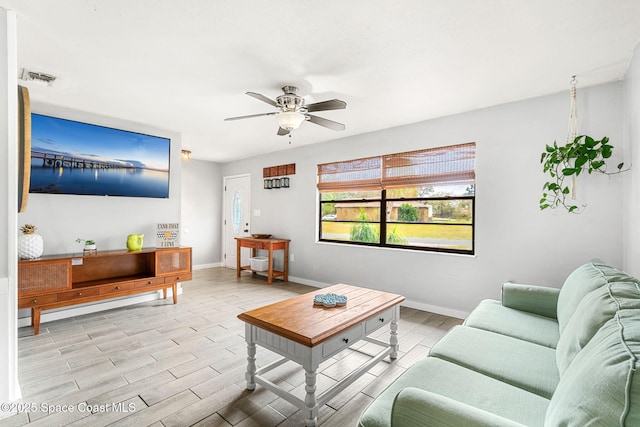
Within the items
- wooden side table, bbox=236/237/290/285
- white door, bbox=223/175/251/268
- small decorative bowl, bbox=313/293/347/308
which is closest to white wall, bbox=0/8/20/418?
small decorative bowl, bbox=313/293/347/308

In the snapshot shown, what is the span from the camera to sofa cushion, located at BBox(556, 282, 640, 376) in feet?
4.00

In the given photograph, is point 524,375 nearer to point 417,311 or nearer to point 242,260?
point 417,311

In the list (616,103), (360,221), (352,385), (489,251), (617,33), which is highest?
(617,33)

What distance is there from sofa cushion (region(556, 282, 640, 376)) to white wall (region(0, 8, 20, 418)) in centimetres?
300

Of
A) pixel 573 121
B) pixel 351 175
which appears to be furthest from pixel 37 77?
pixel 573 121

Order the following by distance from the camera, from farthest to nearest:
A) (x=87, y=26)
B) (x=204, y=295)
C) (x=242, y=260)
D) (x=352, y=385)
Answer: (x=242, y=260), (x=204, y=295), (x=352, y=385), (x=87, y=26)

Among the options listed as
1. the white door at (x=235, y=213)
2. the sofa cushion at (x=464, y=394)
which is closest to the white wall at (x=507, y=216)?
the sofa cushion at (x=464, y=394)

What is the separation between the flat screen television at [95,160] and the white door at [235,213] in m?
2.20

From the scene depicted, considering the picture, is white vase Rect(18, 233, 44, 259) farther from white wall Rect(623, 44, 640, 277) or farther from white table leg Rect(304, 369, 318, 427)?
white wall Rect(623, 44, 640, 277)

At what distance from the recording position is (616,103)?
2.63m

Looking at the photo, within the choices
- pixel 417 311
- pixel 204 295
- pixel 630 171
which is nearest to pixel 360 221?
pixel 417 311

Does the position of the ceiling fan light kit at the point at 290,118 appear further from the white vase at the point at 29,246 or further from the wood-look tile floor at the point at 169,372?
the white vase at the point at 29,246

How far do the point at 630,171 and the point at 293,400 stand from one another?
10.2 feet

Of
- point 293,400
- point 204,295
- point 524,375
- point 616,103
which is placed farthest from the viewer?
point 204,295
